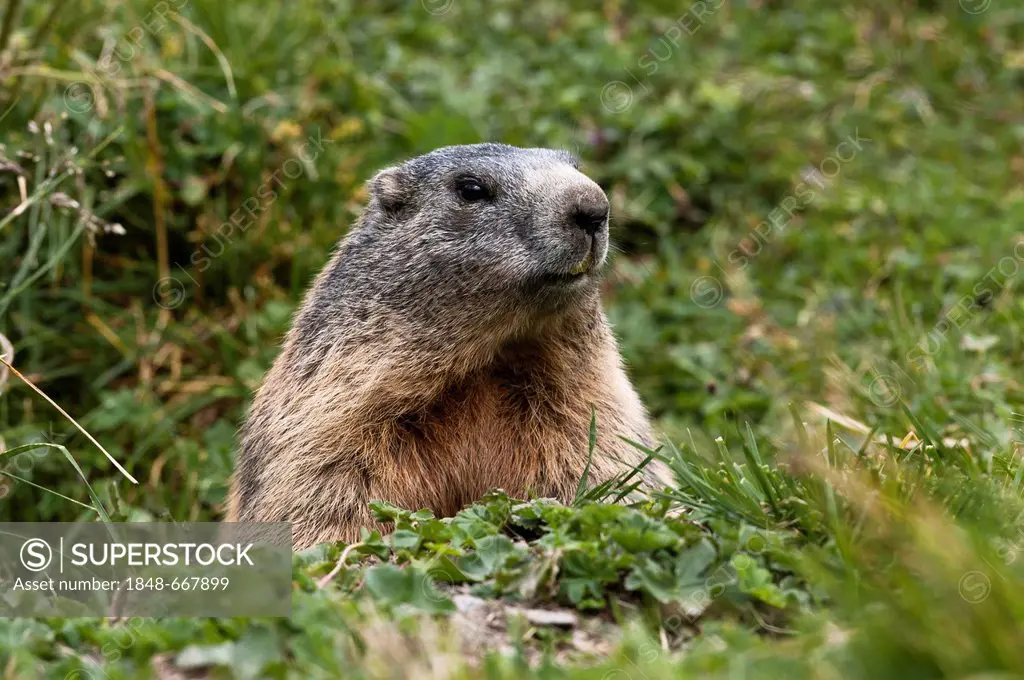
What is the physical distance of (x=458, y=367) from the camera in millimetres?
5098

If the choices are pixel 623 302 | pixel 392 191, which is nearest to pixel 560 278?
pixel 392 191

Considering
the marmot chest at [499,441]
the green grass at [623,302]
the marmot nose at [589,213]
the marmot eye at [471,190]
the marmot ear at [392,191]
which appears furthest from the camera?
the marmot ear at [392,191]

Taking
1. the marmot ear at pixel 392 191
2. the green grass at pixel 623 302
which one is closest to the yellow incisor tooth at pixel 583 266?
the green grass at pixel 623 302

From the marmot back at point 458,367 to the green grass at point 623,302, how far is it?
723mm

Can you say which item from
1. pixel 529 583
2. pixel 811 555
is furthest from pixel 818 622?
pixel 529 583

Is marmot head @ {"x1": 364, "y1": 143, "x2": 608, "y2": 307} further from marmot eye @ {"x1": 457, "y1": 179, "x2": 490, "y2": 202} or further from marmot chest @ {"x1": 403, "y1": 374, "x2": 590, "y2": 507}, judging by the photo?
marmot chest @ {"x1": 403, "y1": 374, "x2": 590, "y2": 507}

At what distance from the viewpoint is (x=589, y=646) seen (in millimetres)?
3453

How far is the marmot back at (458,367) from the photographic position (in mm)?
4961

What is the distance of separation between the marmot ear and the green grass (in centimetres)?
A: 147

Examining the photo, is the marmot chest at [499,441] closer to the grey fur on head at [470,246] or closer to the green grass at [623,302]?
the grey fur on head at [470,246]

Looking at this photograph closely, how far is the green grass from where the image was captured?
3293 millimetres

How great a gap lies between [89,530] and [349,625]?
2.64m

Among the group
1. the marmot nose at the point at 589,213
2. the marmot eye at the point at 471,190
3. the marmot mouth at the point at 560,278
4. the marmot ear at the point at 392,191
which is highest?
the marmot ear at the point at 392,191

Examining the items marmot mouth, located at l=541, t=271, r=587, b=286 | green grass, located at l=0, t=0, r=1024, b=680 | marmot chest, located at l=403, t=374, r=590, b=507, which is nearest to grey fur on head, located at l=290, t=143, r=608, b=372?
marmot mouth, located at l=541, t=271, r=587, b=286
